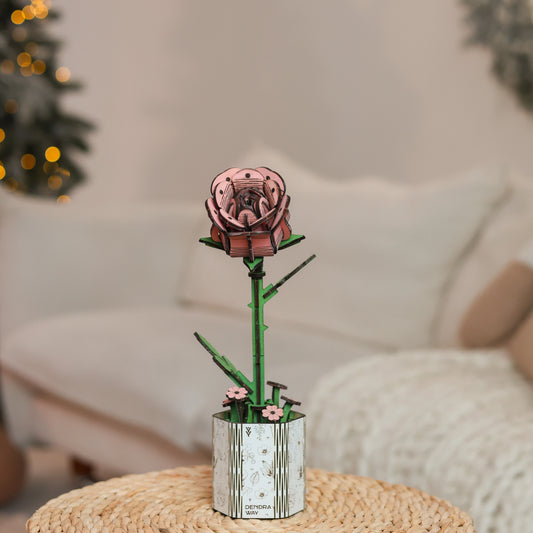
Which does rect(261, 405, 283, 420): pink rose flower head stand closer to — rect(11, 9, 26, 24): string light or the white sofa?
the white sofa

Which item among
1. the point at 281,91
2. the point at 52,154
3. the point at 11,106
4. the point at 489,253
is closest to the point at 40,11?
the point at 11,106

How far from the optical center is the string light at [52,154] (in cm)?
293

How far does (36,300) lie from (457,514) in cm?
156

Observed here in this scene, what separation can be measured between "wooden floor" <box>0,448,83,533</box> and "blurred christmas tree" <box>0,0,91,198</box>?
1.19m

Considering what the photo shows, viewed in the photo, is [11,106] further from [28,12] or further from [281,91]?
[281,91]

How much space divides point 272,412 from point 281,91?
2.51m

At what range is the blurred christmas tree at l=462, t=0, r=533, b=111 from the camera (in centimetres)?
206

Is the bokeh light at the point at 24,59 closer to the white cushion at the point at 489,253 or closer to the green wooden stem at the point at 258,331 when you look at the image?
the white cushion at the point at 489,253

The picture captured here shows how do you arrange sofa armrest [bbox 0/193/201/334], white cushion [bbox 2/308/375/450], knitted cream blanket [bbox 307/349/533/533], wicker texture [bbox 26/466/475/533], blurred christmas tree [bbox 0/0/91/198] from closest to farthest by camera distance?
wicker texture [bbox 26/466/475/533], knitted cream blanket [bbox 307/349/533/533], white cushion [bbox 2/308/375/450], sofa armrest [bbox 0/193/201/334], blurred christmas tree [bbox 0/0/91/198]

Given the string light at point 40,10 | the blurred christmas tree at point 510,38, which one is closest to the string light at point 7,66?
the string light at point 40,10

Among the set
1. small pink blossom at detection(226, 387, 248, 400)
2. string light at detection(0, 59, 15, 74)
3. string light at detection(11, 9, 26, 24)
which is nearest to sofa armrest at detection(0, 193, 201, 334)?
string light at detection(0, 59, 15, 74)

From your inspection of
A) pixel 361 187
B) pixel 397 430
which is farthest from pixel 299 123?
pixel 397 430

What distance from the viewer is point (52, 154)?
294cm

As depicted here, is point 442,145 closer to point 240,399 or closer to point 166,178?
point 166,178
